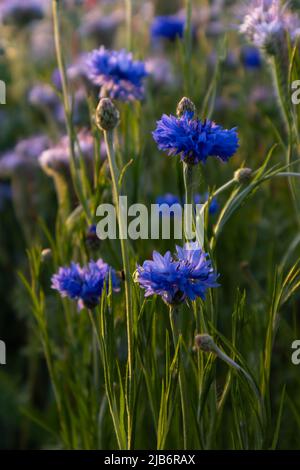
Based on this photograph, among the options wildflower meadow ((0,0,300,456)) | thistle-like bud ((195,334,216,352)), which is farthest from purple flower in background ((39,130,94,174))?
thistle-like bud ((195,334,216,352))

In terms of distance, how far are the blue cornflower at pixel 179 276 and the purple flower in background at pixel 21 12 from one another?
1.25m

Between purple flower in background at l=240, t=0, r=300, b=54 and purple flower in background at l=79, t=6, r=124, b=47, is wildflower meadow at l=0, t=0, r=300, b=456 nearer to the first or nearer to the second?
purple flower in background at l=240, t=0, r=300, b=54

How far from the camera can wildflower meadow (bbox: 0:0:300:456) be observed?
2.67ft

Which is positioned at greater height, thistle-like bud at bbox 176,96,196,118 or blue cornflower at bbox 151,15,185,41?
blue cornflower at bbox 151,15,185,41

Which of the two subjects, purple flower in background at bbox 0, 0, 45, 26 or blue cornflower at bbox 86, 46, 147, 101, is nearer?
blue cornflower at bbox 86, 46, 147, 101

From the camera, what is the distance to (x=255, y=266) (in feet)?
5.13

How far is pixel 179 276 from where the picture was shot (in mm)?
740

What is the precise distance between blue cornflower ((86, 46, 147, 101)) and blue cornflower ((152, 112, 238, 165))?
0.99 feet

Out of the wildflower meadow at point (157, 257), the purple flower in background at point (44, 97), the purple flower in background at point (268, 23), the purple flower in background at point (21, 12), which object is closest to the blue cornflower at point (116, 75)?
the wildflower meadow at point (157, 257)

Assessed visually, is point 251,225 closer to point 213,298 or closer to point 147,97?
point 147,97

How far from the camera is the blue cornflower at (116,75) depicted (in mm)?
1094

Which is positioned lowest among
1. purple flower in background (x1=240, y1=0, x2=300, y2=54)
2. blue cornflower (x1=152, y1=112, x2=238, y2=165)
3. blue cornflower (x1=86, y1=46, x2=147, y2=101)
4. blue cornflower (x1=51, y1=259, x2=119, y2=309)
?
blue cornflower (x1=51, y1=259, x2=119, y2=309)

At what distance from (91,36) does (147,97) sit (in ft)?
2.62

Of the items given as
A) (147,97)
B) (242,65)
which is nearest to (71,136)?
(147,97)
